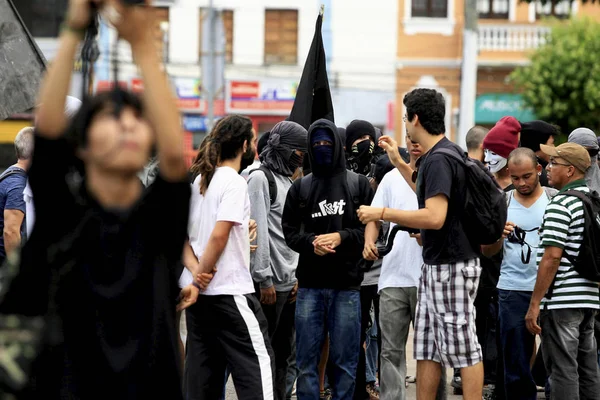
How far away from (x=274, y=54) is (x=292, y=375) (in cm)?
2806

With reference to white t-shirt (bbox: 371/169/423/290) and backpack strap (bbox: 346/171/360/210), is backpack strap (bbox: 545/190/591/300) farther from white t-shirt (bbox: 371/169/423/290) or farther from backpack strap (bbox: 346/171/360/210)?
backpack strap (bbox: 346/171/360/210)

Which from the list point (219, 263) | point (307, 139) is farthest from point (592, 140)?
point (219, 263)

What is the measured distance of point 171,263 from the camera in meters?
3.12

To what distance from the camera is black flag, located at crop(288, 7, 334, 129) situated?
827 cm

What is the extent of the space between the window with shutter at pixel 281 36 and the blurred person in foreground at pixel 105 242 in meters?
32.5

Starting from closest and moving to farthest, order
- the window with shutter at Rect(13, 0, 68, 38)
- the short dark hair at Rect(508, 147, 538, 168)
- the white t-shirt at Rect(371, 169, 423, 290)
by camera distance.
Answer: the white t-shirt at Rect(371, 169, 423, 290) → the short dark hair at Rect(508, 147, 538, 168) → the window with shutter at Rect(13, 0, 68, 38)

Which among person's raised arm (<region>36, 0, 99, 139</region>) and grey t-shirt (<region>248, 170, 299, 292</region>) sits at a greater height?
person's raised arm (<region>36, 0, 99, 139</region>)

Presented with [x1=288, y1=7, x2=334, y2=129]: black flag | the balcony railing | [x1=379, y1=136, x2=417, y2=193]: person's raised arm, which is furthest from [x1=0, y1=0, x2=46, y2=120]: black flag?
the balcony railing

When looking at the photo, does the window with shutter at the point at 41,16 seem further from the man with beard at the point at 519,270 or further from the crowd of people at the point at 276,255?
the man with beard at the point at 519,270

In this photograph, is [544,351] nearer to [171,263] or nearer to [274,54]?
[171,263]

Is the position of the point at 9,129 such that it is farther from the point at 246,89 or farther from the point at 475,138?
the point at 475,138

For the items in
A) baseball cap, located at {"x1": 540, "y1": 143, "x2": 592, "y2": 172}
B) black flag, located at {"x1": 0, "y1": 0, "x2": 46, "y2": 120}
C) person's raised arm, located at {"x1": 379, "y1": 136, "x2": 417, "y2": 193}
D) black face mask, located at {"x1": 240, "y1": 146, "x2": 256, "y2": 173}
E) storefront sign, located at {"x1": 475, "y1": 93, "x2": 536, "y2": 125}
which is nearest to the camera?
black flag, located at {"x1": 0, "y1": 0, "x2": 46, "y2": 120}

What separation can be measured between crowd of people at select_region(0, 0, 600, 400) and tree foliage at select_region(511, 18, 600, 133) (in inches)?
854

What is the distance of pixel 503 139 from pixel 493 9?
93.8 ft
